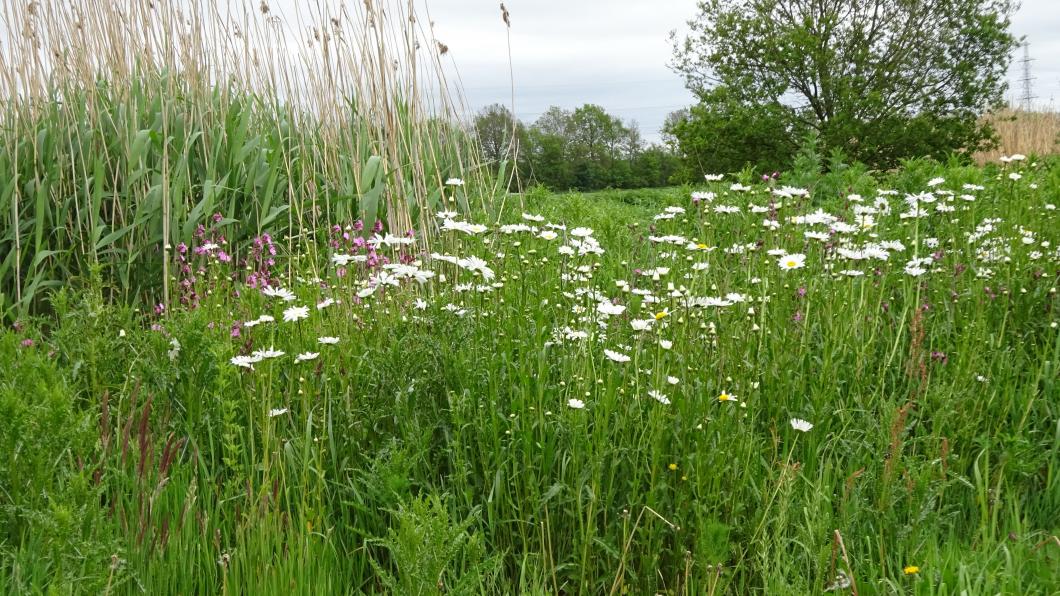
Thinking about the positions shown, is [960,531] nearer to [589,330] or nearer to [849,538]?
[849,538]

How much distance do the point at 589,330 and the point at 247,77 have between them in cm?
333

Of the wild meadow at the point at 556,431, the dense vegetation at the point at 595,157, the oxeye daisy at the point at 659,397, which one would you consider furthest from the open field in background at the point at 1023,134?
the oxeye daisy at the point at 659,397

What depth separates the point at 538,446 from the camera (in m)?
2.03

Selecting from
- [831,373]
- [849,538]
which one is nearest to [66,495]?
[849,538]

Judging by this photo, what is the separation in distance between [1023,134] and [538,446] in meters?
18.5

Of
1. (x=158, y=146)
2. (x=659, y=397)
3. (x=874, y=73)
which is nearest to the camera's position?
(x=659, y=397)

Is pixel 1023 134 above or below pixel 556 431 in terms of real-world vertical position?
above

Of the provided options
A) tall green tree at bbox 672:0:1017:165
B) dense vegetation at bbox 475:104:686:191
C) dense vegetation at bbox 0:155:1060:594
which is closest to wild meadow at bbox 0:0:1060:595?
dense vegetation at bbox 0:155:1060:594

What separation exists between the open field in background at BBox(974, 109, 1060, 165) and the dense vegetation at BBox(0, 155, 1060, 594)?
15.8 metres

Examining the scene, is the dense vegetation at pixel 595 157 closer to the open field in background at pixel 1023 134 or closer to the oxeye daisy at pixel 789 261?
the open field in background at pixel 1023 134

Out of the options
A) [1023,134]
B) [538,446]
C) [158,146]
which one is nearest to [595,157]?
[1023,134]

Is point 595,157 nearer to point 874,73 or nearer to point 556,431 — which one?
point 874,73

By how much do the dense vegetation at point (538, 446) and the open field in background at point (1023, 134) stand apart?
623 inches

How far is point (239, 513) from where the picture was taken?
2102 millimetres
